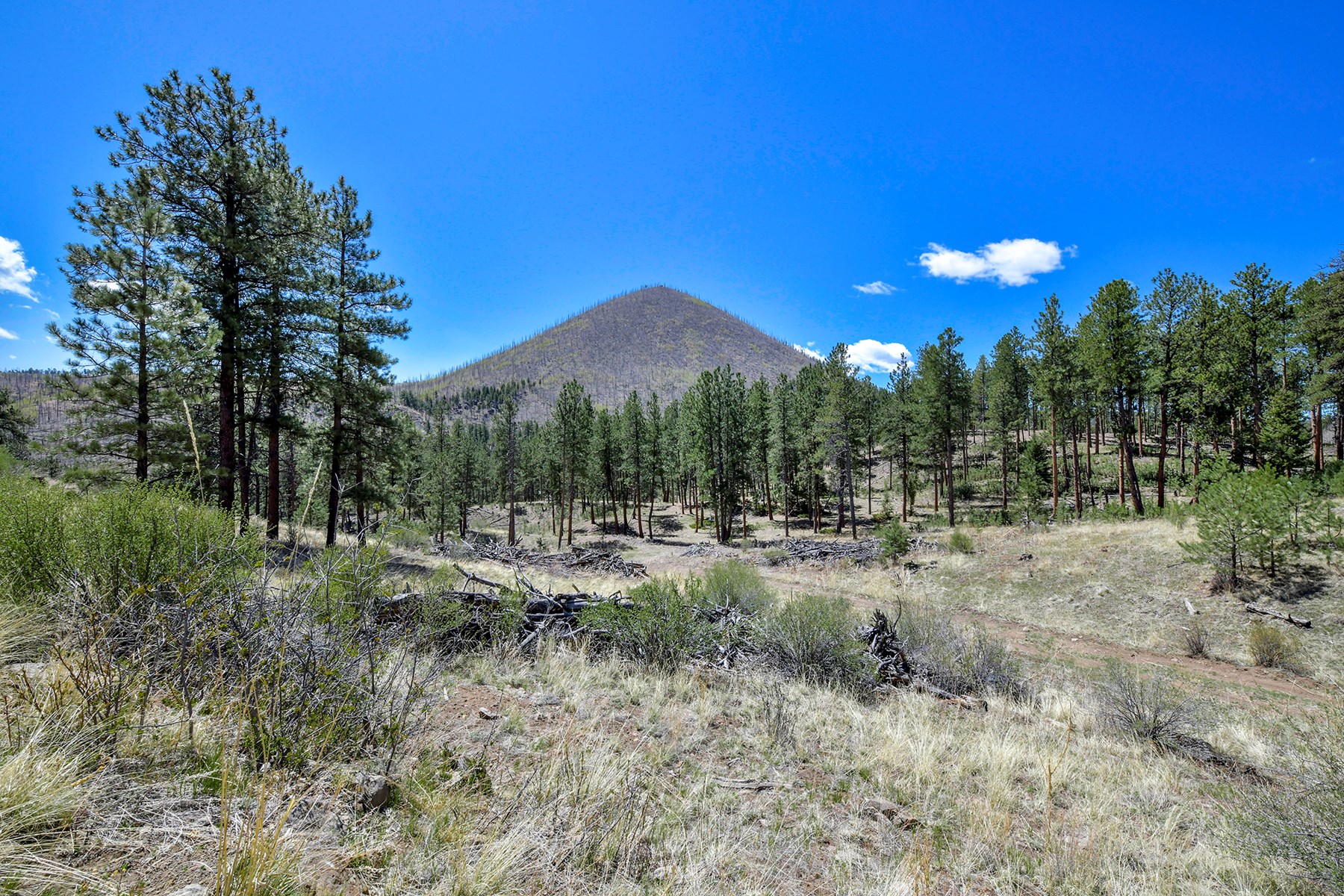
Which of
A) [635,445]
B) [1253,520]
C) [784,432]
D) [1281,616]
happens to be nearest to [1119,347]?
[1253,520]

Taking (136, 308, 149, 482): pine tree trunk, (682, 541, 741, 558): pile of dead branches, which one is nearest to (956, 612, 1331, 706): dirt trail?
(682, 541, 741, 558): pile of dead branches

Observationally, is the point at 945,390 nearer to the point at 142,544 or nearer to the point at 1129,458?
the point at 1129,458

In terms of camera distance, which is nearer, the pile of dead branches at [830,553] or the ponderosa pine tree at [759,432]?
the pile of dead branches at [830,553]

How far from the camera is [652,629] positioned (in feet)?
23.1

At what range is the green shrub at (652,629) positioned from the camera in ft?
22.7

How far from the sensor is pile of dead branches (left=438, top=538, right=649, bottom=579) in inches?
792

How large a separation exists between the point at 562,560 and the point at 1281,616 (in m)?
22.9

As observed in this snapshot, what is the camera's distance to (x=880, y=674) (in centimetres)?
759

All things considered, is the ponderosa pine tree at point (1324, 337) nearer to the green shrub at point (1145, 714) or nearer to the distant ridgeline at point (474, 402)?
the green shrub at point (1145, 714)

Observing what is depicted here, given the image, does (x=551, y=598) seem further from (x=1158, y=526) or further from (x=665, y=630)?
(x=1158, y=526)

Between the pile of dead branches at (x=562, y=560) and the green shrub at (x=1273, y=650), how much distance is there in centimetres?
1587

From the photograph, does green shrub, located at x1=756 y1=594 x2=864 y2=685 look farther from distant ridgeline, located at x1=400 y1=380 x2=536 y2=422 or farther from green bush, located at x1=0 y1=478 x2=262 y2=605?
distant ridgeline, located at x1=400 y1=380 x2=536 y2=422

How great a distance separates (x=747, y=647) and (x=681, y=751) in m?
3.58

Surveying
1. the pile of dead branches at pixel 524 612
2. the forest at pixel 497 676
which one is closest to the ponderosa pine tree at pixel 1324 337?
the forest at pixel 497 676
